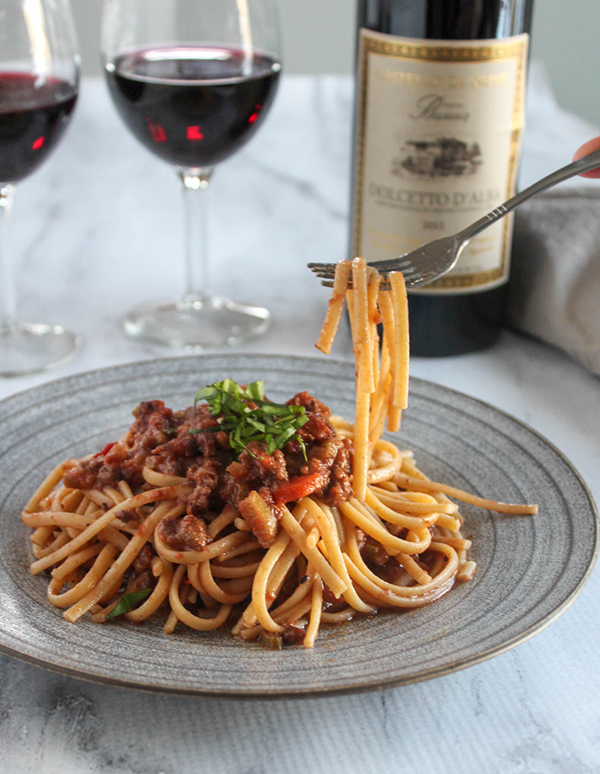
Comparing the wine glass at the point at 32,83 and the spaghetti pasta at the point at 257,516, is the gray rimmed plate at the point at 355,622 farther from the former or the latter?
the wine glass at the point at 32,83

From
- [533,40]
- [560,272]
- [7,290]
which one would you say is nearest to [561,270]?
[560,272]

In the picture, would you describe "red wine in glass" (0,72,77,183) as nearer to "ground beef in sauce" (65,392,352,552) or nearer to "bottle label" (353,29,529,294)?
"bottle label" (353,29,529,294)

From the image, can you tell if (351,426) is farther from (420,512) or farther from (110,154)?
(110,154)

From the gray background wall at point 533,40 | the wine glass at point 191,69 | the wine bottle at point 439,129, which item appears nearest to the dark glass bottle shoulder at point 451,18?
the wine bottle at point 439,129

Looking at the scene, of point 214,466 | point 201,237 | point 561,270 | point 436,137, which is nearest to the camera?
point 214,466

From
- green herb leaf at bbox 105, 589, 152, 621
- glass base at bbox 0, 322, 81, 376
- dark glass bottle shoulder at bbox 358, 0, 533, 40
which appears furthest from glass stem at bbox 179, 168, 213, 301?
green herb leaf at bbox 105, 589, 152, 621

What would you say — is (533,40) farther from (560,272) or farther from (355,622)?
(355,622)
